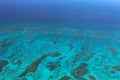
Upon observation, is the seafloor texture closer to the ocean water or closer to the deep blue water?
the ocean water

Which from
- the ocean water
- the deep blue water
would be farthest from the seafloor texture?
the deep blue water

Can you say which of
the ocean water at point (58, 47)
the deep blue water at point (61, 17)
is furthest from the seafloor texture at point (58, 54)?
the deep blue water at point (61, 17)

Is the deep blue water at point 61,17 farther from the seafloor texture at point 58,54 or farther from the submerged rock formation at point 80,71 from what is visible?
the submerged rock formation at point 80,71

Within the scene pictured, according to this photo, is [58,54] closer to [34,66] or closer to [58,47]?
[58,47]

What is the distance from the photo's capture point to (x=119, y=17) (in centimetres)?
2081

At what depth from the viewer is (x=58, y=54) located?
11172 mm

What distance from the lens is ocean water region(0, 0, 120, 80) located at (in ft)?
30.1

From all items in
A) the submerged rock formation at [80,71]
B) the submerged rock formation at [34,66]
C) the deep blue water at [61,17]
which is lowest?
the submerged rock formation at [80,71]

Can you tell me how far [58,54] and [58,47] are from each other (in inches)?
38.2

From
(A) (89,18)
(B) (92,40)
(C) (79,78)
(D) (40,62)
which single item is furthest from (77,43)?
(A) (89,18)

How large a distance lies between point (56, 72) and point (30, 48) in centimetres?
316

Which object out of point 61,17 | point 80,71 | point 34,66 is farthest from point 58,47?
point 61,17

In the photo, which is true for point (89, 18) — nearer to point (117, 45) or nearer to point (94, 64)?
point (117, 45)

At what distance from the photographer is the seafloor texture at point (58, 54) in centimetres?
904
